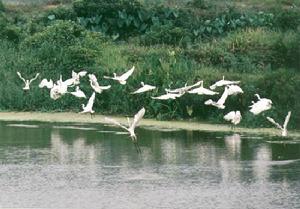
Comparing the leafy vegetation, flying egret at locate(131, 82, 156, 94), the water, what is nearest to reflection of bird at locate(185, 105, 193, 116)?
the leafy vegetation

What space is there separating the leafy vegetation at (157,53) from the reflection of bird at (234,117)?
66 centimetres

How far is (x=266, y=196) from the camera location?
12250 mm

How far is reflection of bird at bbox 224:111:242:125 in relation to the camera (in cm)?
1703

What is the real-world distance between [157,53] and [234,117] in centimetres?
619

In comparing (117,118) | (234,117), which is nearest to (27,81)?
(117,118)

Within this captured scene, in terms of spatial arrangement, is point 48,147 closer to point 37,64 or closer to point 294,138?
point 294,138

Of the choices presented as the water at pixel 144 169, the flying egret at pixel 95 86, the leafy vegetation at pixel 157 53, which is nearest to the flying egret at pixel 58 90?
the flying egret at pixel 95 86

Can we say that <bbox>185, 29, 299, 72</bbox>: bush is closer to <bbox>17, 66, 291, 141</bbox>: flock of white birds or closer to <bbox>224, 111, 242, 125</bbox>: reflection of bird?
<bbox>17, 66, 291, 141</bbox>: flock of white birds

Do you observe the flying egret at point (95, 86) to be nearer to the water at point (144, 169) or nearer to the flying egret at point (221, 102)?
the water at point (144, 169)

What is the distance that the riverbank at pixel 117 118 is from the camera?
57.5ft

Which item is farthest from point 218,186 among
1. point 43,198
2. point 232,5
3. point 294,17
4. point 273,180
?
point 232,5

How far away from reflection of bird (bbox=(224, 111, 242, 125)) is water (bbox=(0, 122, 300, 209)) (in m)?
0.24

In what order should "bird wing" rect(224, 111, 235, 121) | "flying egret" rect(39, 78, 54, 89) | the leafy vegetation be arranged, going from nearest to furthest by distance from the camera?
"bird wing" rect(224, 111, 235, 121) → the leafy vegetation → "flying egret" rect(39, 78, 54, 89)

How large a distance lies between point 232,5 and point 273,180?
2028 cm
